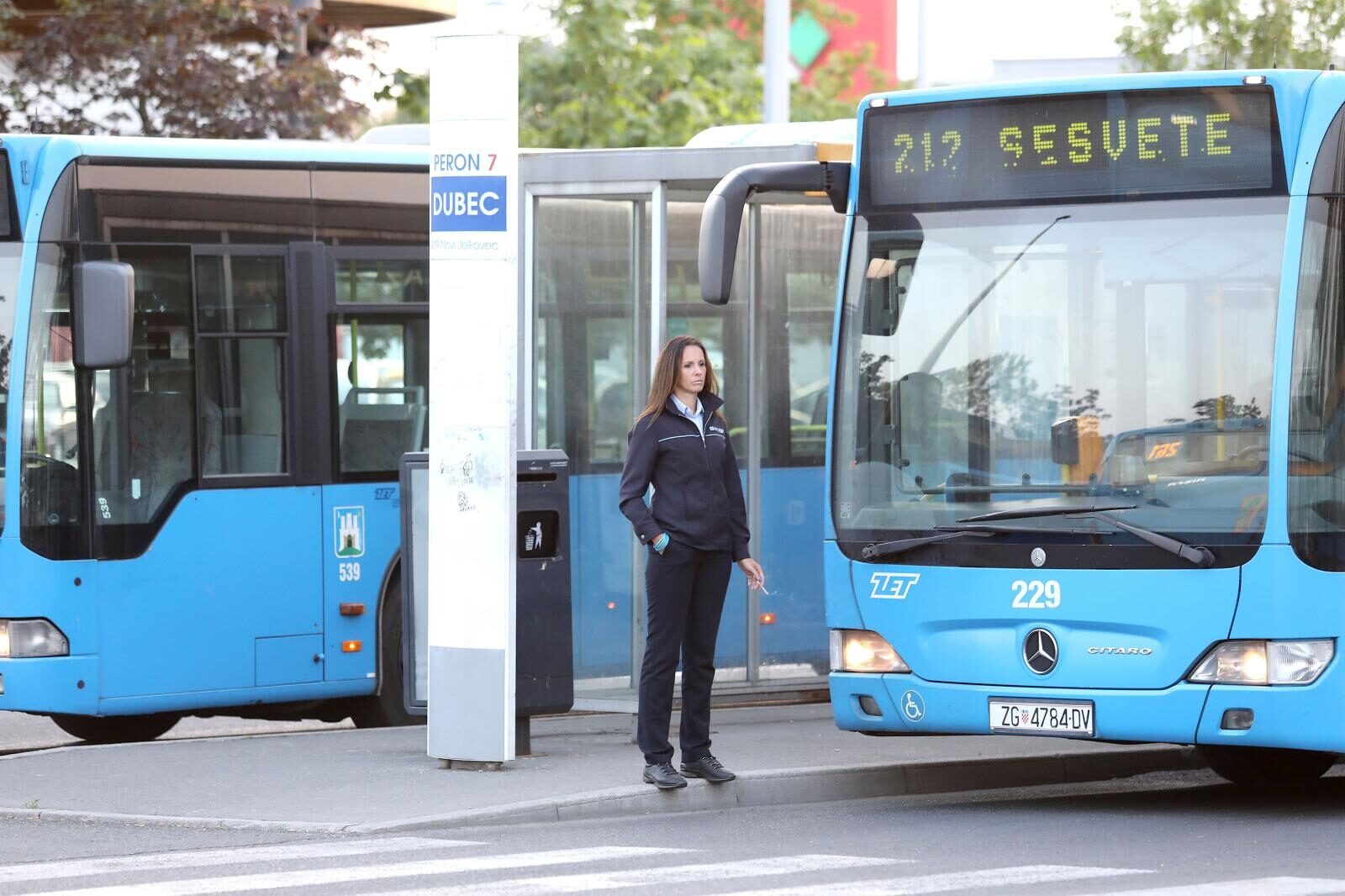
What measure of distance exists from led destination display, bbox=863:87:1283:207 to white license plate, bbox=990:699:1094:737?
212 cm

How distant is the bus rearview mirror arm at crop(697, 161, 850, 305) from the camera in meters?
9.41

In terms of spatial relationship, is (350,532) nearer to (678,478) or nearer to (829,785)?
(678,478)

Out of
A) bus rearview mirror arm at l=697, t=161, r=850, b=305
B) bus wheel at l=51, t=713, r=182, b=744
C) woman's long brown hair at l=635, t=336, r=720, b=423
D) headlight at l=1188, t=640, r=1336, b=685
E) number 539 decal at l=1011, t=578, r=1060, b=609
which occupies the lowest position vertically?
bus wheel at l=51, t=713, r=182, b=744

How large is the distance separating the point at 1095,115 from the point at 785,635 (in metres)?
4.18

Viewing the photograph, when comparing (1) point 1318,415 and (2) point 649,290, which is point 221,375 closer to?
(2) point 649,290

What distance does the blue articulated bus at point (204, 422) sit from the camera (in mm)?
11078

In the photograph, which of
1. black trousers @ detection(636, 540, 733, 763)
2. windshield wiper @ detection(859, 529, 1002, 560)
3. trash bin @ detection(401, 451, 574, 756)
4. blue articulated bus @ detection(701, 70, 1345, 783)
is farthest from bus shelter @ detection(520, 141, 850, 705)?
windshield wiper @ detection(859, 529, 1002, 560)

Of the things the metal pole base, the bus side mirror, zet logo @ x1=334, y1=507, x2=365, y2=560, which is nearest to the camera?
the metal pole base

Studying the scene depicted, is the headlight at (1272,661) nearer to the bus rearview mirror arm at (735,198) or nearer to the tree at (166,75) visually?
the bus rearview mirror arm at (735,198)

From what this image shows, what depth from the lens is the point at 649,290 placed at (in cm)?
1189

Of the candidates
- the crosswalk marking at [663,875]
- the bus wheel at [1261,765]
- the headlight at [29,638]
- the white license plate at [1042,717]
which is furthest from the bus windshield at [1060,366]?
the headlight at [29,638]

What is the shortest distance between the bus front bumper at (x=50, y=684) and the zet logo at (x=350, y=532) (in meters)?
1.57

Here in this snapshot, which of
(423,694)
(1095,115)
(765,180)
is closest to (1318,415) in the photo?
(1095,115)

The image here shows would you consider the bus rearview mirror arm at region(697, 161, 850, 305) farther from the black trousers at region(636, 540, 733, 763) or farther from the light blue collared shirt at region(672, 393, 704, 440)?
the black trousers at region(636, 540, 733, 763)
